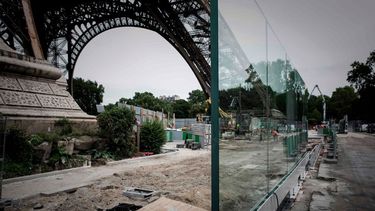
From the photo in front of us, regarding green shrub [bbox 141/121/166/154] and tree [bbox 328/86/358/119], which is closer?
green shrub [bbox 141/121/166/154]

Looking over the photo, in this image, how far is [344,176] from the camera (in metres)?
7.58

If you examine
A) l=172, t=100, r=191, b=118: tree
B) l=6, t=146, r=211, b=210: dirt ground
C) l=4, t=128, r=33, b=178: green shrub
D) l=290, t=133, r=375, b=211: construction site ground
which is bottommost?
l=6, t=146, r=211, b=210: dirt ground

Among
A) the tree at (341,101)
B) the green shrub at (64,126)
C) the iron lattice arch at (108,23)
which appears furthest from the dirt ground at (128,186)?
the tree at (341,101)

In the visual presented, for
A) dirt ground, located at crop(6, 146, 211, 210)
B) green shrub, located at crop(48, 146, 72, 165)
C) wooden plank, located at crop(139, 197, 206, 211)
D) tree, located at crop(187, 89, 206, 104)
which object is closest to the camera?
wooden plank, located at crop(139, 197, 206, 211)

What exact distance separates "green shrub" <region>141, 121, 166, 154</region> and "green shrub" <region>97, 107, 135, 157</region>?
6.36 feet

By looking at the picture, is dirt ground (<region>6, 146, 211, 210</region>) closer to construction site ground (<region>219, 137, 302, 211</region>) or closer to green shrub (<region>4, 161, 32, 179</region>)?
construction site ground (<region>219, 137, 302, 211</region>)

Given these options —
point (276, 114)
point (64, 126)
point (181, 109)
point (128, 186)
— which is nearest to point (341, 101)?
point (181, 109)

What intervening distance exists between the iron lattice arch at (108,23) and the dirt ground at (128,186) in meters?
14.4

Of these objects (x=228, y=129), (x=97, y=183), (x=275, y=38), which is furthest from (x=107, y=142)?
(x=228, y=129)

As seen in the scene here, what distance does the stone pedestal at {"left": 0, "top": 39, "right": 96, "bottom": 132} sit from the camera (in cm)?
1212

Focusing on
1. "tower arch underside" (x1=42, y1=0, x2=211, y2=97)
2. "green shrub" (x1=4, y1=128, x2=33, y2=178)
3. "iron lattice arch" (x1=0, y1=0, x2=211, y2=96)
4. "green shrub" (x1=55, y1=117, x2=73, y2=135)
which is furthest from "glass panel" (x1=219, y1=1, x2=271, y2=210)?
"tower arch underside" (x1=42, y1=0, x2=211, y2=97)

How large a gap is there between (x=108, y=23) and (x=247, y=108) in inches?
1500

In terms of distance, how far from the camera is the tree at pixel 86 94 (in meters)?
58.4

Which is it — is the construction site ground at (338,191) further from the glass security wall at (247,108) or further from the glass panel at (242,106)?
the glass panel at (242,106)
